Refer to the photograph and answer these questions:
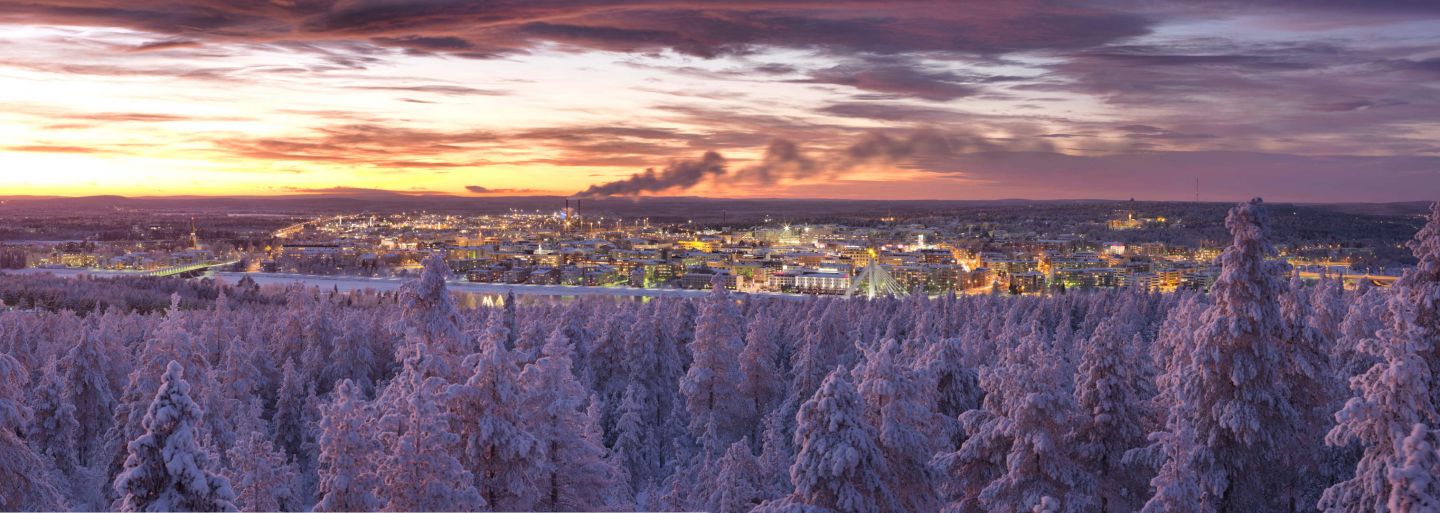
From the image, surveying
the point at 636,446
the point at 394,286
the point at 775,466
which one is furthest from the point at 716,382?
the point at 394,286

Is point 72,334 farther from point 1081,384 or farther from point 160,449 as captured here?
point 1081,384

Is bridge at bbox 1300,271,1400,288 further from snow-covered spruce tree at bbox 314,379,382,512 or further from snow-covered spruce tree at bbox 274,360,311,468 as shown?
snow-covered spruce tree at bbox 314,379,382,512

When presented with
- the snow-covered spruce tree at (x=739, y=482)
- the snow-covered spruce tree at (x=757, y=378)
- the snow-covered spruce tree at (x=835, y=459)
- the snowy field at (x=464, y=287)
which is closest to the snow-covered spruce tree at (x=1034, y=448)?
the snow-covered spruce tree at (x=835, y=459)

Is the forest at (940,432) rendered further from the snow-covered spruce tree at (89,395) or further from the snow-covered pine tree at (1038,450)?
the snow-covered spruce tree at (89,395)

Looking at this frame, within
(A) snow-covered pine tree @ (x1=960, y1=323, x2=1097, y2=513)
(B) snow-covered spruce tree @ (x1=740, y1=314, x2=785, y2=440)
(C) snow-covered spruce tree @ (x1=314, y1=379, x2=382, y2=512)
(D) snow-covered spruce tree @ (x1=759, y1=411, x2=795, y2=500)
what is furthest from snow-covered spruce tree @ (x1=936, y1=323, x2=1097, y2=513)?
(B) snow-covered spruce tree @ (x1=740, y1=314, x2=785, y2=440)

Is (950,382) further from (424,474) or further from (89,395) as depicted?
(89,395)

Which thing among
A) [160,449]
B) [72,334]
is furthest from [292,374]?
[160,449]
